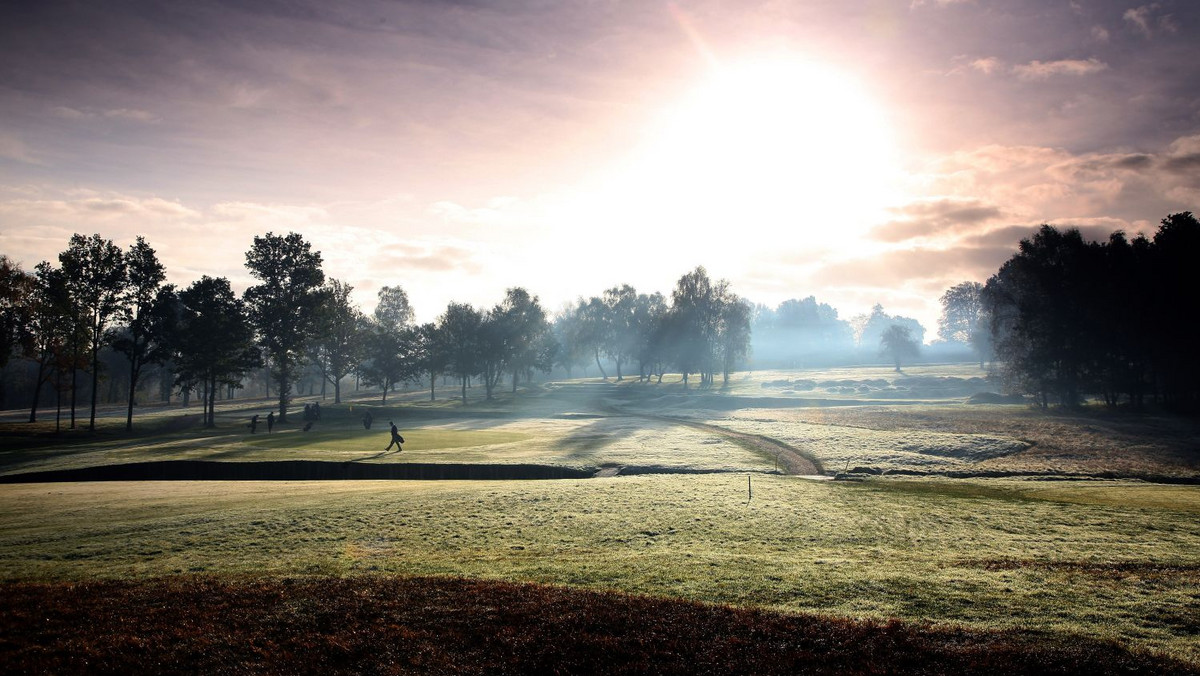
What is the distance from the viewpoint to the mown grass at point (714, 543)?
15798mm

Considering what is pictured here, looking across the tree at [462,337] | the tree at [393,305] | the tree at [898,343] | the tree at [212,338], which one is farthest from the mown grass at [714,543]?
the tree at [898,343]

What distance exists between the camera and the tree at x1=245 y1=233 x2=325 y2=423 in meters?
85.6

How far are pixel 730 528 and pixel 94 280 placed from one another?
3232 inches

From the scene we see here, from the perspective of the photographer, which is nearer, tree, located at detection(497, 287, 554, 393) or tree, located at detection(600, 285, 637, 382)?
tree, located at detection(497, 287, 554, 393)

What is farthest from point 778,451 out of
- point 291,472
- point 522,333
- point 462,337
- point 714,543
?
point 522,333

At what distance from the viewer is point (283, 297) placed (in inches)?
3438

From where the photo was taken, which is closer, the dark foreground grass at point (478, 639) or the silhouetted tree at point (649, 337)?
the dark foreground grass at point (478, 639)

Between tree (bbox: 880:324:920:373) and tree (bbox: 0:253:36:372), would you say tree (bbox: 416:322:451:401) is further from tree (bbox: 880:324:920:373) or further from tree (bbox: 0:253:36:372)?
tree (bbox: 880:324:920:373)

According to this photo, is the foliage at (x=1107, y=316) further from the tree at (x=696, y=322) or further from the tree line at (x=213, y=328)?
the tree line at (x=213, y=328)

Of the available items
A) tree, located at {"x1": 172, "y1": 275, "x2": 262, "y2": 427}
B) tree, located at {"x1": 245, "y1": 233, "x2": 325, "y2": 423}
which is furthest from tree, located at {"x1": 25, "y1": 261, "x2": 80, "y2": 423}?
tree, located at {"x1": 245, "y1": 233, "x2": 325, "y2": 423}

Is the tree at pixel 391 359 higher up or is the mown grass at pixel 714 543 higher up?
the tree at pixel 391 359

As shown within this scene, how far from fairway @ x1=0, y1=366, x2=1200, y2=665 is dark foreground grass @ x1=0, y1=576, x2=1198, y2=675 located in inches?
46.6

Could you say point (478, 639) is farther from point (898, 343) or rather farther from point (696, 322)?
point (898, 343)

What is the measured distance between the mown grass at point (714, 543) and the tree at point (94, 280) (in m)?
47.8
